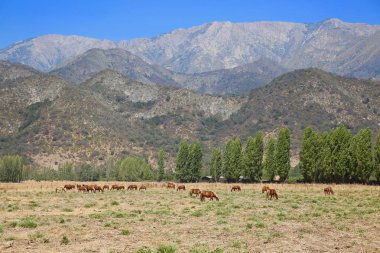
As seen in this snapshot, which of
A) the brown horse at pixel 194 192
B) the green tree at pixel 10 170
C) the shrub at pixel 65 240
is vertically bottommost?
the shrub at pixel 65 240

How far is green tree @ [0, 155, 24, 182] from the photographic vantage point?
119375 mm

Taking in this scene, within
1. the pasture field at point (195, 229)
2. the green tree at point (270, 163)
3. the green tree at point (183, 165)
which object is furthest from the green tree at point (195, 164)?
the pasture field at point (195, 229)

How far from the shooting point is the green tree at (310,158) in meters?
85.4

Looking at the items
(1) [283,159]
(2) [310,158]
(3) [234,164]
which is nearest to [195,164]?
(3) [234,164]

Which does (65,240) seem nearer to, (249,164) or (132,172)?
(249,164)

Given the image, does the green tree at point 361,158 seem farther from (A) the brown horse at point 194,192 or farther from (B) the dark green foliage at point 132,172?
(B) the dark green foliage at point 132,172

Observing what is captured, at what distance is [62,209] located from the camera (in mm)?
37406

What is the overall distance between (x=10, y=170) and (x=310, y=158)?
84097mm

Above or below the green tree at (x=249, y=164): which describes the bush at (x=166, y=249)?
below

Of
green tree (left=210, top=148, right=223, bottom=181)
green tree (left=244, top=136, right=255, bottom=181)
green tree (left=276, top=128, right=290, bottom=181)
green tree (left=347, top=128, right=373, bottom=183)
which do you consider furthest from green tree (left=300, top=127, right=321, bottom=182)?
green tree (left=210, top=148, right=223, bottom=181)

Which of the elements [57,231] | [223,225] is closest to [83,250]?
[57,231]

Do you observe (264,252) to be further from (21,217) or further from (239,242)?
(21,217)

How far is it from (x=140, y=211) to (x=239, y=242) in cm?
1451

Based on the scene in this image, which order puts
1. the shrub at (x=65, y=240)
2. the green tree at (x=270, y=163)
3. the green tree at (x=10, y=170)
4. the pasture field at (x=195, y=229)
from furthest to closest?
the green tree at (x=10, y=170) < the green tree at (x=270, y=163) < the shrub at (x=65, y=240) < the pasture field at (x=195, y=229)
